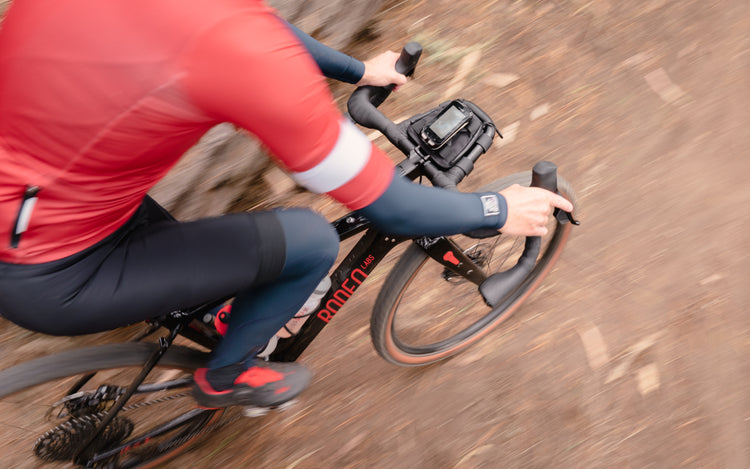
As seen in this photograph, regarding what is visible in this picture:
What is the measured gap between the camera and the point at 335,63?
1.84 m

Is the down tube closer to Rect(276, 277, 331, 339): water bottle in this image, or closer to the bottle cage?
Rect(276, 277, 331, 339): water bottle

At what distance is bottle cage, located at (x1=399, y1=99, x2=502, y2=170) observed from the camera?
1749 mm

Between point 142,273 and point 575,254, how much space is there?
2404 mm

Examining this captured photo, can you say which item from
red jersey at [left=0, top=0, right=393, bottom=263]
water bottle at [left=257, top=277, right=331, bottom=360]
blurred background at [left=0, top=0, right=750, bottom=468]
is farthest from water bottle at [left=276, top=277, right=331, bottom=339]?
red jersey at [left=0, top=0, right=393, bottom=263]

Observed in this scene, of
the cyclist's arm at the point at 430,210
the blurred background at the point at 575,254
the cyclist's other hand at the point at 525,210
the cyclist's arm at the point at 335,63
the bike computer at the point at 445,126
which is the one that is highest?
the cyclist's arm at the point at 335,63

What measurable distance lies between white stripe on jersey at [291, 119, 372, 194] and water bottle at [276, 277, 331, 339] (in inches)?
31.9

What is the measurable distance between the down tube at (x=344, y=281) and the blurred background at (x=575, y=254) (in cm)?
57

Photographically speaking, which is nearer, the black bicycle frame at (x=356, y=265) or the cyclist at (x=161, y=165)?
the cyclist at (x=161, y=165)

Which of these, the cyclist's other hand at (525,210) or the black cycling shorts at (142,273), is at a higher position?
the black cycling shorts at (142,273)

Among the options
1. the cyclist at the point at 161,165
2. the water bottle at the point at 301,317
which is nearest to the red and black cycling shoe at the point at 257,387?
the water bottle at the point at 301,317

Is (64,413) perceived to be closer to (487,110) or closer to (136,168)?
(136,168)

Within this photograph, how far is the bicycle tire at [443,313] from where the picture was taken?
Answer: 259 centimetres

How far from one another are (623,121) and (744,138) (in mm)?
729

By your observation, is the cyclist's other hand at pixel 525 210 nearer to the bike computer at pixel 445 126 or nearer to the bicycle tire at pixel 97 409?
the bike computer at pixel 445 126
